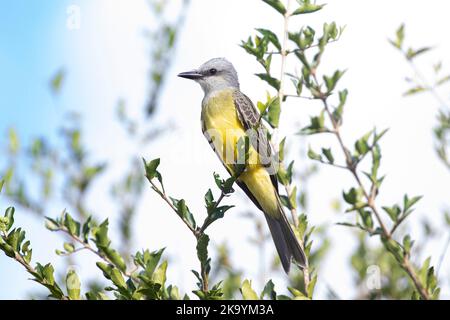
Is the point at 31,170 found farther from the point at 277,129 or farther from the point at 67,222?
the point at 277,129

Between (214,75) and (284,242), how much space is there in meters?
→ 1.55

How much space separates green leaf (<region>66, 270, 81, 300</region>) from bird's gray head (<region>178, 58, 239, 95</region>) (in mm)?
2520

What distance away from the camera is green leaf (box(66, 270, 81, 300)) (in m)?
2.12

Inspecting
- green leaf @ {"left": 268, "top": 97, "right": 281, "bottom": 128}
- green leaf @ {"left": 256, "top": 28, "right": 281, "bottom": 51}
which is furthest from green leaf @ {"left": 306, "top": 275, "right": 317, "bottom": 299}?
green leaf @ {"left": 256, "top": 28, "right": 281, "bottom": 51}

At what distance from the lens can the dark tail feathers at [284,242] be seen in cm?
343

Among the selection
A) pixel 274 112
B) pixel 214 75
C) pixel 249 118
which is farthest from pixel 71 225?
pixel 214 75

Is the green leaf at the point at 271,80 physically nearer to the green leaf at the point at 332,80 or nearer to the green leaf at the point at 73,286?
the green leaf at the point at 332,80

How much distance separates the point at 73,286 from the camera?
2.12 metres

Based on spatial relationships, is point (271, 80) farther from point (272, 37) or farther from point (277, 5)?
point (277, 5)

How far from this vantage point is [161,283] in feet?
6.93

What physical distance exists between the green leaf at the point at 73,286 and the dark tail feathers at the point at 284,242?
4.52 feet

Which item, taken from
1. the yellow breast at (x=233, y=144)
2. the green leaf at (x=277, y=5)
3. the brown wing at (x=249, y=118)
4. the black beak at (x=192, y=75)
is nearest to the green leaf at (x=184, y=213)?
the green leaf at (x=277, y=5)
